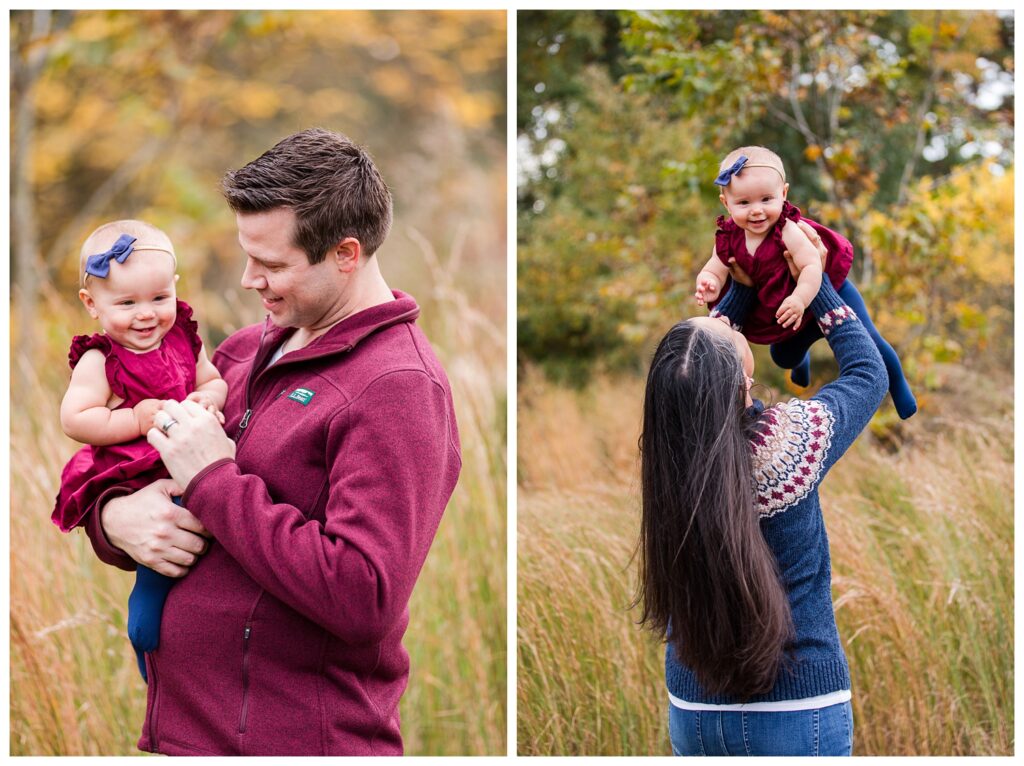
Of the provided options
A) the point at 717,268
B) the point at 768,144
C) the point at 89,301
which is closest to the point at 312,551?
the point at 89,301

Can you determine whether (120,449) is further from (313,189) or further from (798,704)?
(798,704)

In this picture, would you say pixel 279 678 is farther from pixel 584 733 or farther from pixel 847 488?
pixel 847 488

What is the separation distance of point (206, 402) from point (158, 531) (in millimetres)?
302

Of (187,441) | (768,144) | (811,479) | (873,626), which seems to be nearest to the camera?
(187,441)

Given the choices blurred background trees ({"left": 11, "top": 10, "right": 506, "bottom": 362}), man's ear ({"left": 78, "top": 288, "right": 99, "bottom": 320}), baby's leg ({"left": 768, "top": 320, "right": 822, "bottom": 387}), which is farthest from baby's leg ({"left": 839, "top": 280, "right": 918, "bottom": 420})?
blurred background trees ({"left": 11, "top": 10, "right": 506, "bottom": 362})

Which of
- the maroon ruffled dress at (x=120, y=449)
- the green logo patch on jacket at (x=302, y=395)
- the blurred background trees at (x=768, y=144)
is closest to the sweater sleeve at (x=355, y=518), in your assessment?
the green logo patch on jacket at (x=302, y=395)

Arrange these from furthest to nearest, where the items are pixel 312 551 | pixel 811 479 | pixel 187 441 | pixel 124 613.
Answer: pixel 124 613
pixel 811 479
pixel 187 441
pixel 312 551

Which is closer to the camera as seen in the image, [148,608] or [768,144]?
[148,608]

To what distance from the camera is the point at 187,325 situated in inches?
83.0

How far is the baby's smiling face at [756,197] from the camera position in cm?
202

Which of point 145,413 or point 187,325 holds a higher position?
point 187,325

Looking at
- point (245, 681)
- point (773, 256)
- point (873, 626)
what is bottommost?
point (873, 626)

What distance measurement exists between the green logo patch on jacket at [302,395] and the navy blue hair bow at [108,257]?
1.50 ft

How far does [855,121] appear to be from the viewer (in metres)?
5.03
